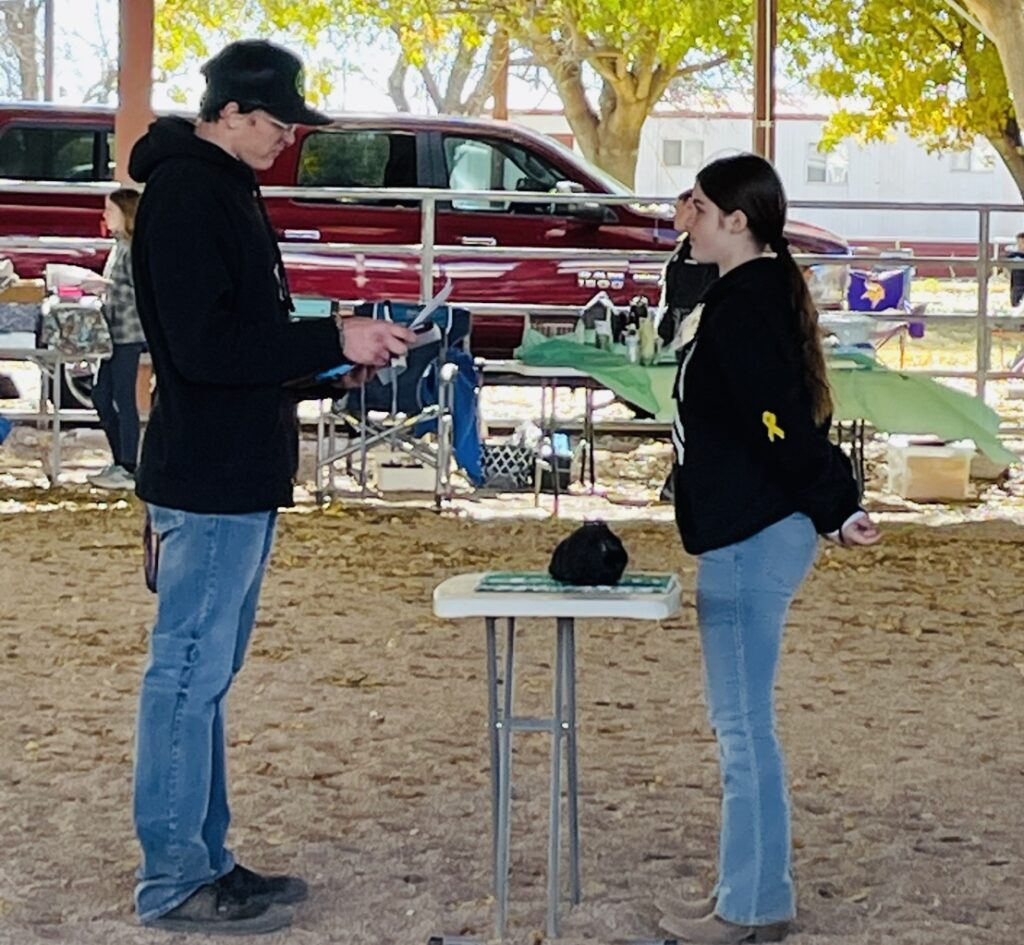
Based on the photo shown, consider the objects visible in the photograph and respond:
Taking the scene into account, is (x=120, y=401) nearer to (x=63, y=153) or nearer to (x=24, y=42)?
(x=63, y=153)

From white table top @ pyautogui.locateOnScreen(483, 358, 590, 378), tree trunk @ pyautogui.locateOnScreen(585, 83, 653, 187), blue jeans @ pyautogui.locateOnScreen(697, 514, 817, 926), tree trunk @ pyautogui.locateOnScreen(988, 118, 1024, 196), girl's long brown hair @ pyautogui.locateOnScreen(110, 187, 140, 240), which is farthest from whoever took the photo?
tree trunk @ pyautogui.locateOnScreen(585, 83, 653, 187)

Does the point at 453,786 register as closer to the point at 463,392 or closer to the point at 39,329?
the point at 463,392

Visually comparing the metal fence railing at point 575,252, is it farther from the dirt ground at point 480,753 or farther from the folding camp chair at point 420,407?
the dirt ground at point 480,753

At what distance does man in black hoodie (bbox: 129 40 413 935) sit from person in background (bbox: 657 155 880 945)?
0.58 meters

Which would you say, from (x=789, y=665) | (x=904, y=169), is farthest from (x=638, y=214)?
(x=904, y=169)

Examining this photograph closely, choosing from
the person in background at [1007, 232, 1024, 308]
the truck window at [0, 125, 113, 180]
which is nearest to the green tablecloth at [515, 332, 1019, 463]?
the truck window at [0, 125, 113, 180]

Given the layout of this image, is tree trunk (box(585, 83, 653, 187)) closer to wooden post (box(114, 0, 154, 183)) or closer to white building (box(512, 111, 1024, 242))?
white building (box(512, 111, 1024, 242))

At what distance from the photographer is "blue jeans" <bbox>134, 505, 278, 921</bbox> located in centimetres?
423

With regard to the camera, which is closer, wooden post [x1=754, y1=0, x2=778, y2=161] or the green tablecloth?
the green tablecloth

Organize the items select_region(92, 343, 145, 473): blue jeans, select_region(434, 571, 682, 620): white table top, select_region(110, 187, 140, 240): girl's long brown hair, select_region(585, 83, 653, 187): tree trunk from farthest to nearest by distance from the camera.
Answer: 1. select_region(585, 83, 653, 187): tree trunk
2. select_region(92, 343, 145, 473): blue jeans
3. select_region(110, 187, 140, 240): girl's long brown hair
4. select_region(434, 571, 682, 620): white table top

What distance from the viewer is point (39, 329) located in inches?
432

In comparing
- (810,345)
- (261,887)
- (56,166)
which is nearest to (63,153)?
(56,166)

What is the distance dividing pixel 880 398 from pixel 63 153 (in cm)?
768

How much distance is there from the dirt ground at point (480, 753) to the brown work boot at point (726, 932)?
0.08 metres
